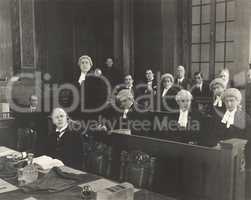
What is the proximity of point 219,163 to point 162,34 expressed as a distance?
517 centimetres

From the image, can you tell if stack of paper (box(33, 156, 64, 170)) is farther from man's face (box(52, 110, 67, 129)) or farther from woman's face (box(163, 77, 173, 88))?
woman's face (box(163, 77, 173, 88))

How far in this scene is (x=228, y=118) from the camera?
352 cm

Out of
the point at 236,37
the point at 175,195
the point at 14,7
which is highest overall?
the point at 14,7

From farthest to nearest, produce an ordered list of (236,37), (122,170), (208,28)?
1. (208,28)
2. (236,37)
3. (122,170)

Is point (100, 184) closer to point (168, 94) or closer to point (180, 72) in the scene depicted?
point (168, 94)

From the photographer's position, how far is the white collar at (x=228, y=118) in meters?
3.39

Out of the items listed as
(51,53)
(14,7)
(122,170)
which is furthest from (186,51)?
(122,170)

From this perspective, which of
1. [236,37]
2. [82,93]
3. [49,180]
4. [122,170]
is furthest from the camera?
[236,37]

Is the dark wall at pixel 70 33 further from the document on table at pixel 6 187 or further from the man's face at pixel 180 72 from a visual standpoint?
the document on table at pixel 6 187

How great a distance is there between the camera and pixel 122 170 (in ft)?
7.36

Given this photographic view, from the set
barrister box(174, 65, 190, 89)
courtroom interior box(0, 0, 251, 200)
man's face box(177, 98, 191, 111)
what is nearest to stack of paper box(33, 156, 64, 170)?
courtroom interior box(0, 0, 251, 200)

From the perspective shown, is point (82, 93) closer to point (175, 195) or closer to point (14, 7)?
point (14, 7)

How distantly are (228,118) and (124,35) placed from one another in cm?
397

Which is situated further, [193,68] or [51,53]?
[193,68]
